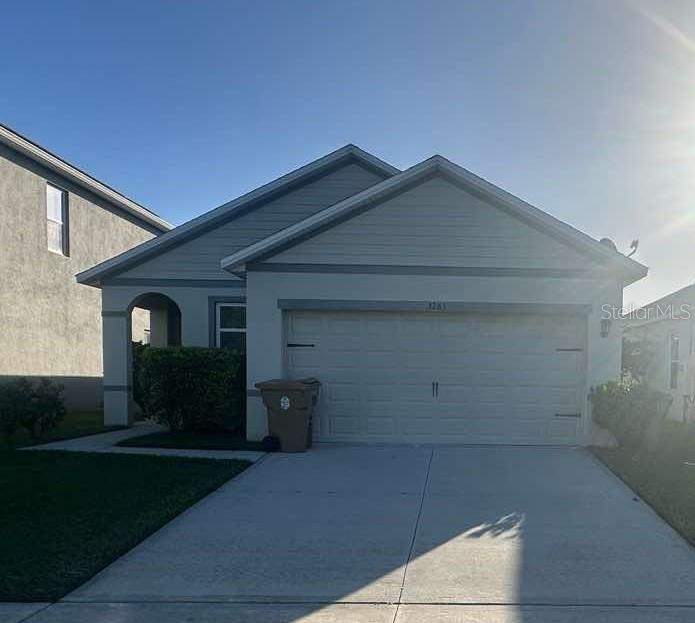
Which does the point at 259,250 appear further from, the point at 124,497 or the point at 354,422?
the point at 124,497

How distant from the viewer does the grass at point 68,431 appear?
404 inches

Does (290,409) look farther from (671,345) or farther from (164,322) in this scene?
(671,345)

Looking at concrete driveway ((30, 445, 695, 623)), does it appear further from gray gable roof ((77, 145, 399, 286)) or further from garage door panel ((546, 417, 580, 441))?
gray gable roof ((77, 145, 399, 286))

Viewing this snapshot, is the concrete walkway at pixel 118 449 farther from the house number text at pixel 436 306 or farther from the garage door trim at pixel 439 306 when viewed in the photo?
the house number text at pixel 436 306

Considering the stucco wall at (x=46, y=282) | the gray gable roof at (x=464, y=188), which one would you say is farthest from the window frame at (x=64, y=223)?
the gray gable roof at (x=464, y=188)

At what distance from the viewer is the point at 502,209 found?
31.8 ft

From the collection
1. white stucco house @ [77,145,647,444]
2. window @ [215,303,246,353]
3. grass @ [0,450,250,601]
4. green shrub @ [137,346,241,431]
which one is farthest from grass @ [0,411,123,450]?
white stucco house @ [77,145,647,444]

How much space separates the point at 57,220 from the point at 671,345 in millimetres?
17509

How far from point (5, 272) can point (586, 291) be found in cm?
1300

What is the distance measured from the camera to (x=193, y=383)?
10398mm

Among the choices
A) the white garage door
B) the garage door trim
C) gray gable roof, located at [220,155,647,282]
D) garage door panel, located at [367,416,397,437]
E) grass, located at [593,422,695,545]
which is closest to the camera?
grass, located at [593,422,695,545]

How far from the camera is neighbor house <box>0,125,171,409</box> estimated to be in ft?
44.2

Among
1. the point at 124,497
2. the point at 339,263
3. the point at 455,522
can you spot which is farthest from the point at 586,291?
the point at 124,497

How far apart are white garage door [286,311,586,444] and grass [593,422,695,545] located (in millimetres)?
1229
